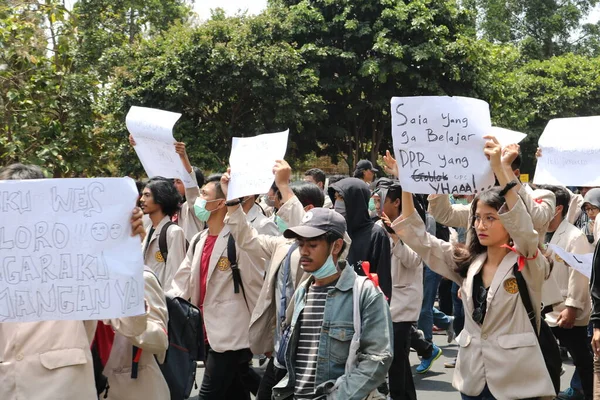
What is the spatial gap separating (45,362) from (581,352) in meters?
4.56

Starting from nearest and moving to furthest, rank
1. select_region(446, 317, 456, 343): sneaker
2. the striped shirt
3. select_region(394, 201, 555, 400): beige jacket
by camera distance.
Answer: the striped shirt, select_region(394, 201, 555, 400): beige jacket, select_region(446, 317, 456, 343): sneaker

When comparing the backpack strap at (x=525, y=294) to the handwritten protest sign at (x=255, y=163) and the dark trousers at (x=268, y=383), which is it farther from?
the handwritten protest sign at (x=255, y=163)

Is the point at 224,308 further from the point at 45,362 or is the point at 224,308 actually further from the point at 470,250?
the point at 45,362

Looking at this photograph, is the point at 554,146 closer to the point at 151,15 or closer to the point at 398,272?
the point at 398,272

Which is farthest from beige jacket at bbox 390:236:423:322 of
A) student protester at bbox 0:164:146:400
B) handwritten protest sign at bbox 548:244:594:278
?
student protester at bbox 0:164:146:400

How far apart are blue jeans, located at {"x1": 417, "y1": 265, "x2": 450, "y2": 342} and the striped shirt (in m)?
5.19

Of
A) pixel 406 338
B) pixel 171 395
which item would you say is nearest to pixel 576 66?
pixel 406 338

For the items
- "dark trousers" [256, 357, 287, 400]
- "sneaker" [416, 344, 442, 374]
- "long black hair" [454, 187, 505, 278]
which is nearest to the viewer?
"dark trousers" [256, 357, 287, 400]

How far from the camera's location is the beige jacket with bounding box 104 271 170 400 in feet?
13.9

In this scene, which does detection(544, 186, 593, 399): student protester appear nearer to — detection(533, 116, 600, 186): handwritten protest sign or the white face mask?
detection(533, 116, 600, 186): handwritten protest sign

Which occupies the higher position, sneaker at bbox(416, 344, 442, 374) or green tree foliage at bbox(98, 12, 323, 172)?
sneaker at bbox(416, 344, 442, 374)

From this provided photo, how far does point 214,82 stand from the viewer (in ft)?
73.4


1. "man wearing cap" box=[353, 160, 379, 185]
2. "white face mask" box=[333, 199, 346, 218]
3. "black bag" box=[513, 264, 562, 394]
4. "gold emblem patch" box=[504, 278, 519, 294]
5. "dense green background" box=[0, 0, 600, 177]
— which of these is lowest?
"dense green background" box=[0, 0, 600, 177]

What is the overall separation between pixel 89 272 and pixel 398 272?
4.32 m
